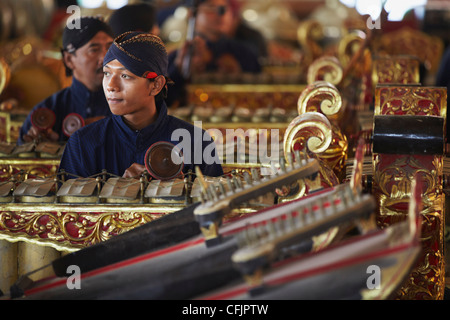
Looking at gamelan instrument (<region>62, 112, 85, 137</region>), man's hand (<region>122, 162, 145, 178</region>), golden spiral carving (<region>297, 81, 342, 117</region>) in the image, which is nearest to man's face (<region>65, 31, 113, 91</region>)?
gamelan instrument (<region>62, 112, 85, 137</region>)

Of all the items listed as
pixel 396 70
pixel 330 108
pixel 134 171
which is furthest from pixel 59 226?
pixel 396 70

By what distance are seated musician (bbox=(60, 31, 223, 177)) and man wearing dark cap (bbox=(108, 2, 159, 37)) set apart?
0.42 m

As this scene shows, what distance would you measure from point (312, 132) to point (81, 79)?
38.7 inches

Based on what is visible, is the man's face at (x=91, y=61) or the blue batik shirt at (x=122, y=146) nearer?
the blue batik shirt at (x=122, y=146)

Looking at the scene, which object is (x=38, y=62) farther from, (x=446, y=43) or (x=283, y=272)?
(x=446, y=43)

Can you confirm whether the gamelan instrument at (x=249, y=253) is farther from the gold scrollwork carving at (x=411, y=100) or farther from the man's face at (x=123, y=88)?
the gold scrollwork carving at (x=411, y=100)

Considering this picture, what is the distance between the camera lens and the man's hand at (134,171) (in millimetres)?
1690

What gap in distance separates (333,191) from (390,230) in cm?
25

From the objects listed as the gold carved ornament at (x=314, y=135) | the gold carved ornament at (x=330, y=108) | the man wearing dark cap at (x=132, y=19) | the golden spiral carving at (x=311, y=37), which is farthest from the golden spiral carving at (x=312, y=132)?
the golden spiral carving at (x=311, y=37)

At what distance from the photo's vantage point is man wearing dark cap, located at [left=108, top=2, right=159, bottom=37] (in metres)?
2.18

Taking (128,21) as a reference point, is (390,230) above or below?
below

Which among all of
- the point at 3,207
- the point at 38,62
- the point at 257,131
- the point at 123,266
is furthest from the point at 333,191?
the point at 38,62

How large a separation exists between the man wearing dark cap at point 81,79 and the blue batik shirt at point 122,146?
0.38 meters
